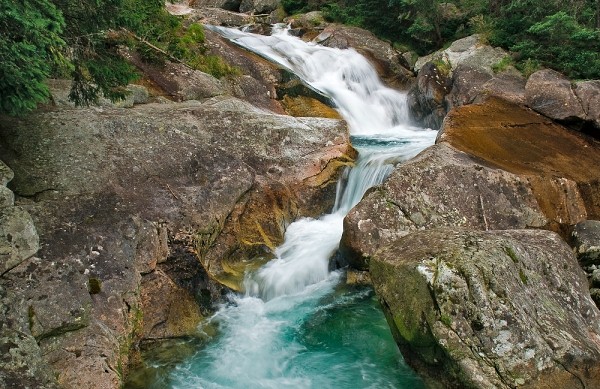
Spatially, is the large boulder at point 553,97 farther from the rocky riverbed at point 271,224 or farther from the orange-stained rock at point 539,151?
the orange-stained rock at point 539,151

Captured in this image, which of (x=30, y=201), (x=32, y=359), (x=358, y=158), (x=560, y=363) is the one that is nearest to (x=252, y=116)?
(x=358, y=158)

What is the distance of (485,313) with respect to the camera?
17.7ft

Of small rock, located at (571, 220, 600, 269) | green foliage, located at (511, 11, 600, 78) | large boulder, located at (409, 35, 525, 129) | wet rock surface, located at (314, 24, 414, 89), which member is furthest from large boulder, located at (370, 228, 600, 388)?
wet rock surface, located at (314, 24, 414, 89)

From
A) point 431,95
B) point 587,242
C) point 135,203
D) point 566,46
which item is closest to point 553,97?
point 566,46

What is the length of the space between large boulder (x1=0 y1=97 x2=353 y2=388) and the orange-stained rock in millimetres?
3020

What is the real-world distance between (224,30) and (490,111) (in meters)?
14.7

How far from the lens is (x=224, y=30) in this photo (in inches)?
907

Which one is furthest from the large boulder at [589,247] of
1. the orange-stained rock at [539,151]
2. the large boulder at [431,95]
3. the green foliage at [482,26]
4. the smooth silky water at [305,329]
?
the green foliage at [482,26]

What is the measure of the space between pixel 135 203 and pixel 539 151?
892 cm

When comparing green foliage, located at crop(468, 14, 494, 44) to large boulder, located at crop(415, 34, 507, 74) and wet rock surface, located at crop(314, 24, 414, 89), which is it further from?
wet rock surface, located at crop(314, 24, 414, 89)

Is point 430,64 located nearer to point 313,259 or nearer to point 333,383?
point 313,259

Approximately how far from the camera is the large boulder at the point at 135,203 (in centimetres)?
620

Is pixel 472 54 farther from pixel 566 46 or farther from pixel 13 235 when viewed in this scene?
pixel 13 235

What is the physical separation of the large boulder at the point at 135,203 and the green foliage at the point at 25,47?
1.96 metres
